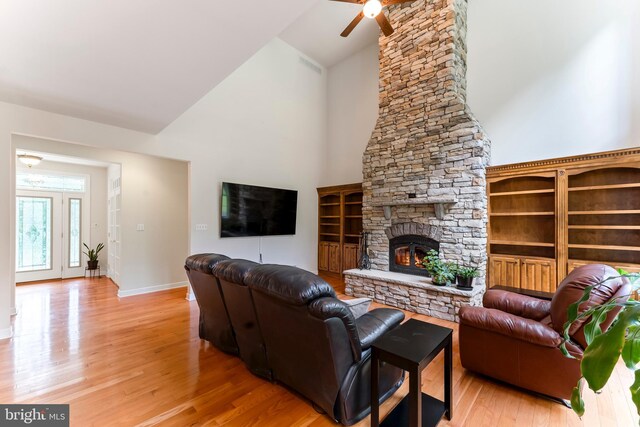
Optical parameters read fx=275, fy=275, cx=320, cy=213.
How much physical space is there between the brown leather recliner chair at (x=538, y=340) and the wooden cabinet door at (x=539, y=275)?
177 centimetres

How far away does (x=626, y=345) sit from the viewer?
663 mm

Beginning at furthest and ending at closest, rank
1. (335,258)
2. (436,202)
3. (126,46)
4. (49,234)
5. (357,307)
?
(335,258)
(49,234)
(436,202)
(357,307)
(126,46)

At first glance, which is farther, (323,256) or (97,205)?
(323,256)

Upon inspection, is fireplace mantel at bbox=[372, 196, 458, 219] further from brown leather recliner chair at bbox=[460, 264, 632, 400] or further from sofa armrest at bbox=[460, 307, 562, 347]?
sofa armrest at bbox=[460, 307, 562, 347]

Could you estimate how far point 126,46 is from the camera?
2.05 m

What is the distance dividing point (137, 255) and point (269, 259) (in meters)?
2.36

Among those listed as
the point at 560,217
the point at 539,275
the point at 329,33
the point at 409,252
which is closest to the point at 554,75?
the point at 560,217

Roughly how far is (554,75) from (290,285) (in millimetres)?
4780

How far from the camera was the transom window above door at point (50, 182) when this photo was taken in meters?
5.50

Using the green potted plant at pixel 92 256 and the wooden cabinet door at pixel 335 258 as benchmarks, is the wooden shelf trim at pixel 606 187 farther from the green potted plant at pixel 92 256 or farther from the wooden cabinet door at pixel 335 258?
the green potted plant at pixel 92 256

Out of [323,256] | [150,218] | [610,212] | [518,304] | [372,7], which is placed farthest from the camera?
[323,256]

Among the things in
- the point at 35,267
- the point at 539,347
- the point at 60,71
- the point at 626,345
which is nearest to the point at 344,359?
the point at 626,345

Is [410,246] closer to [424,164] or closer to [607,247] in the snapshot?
[424,164]

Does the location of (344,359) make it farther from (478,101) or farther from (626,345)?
(478,101)
